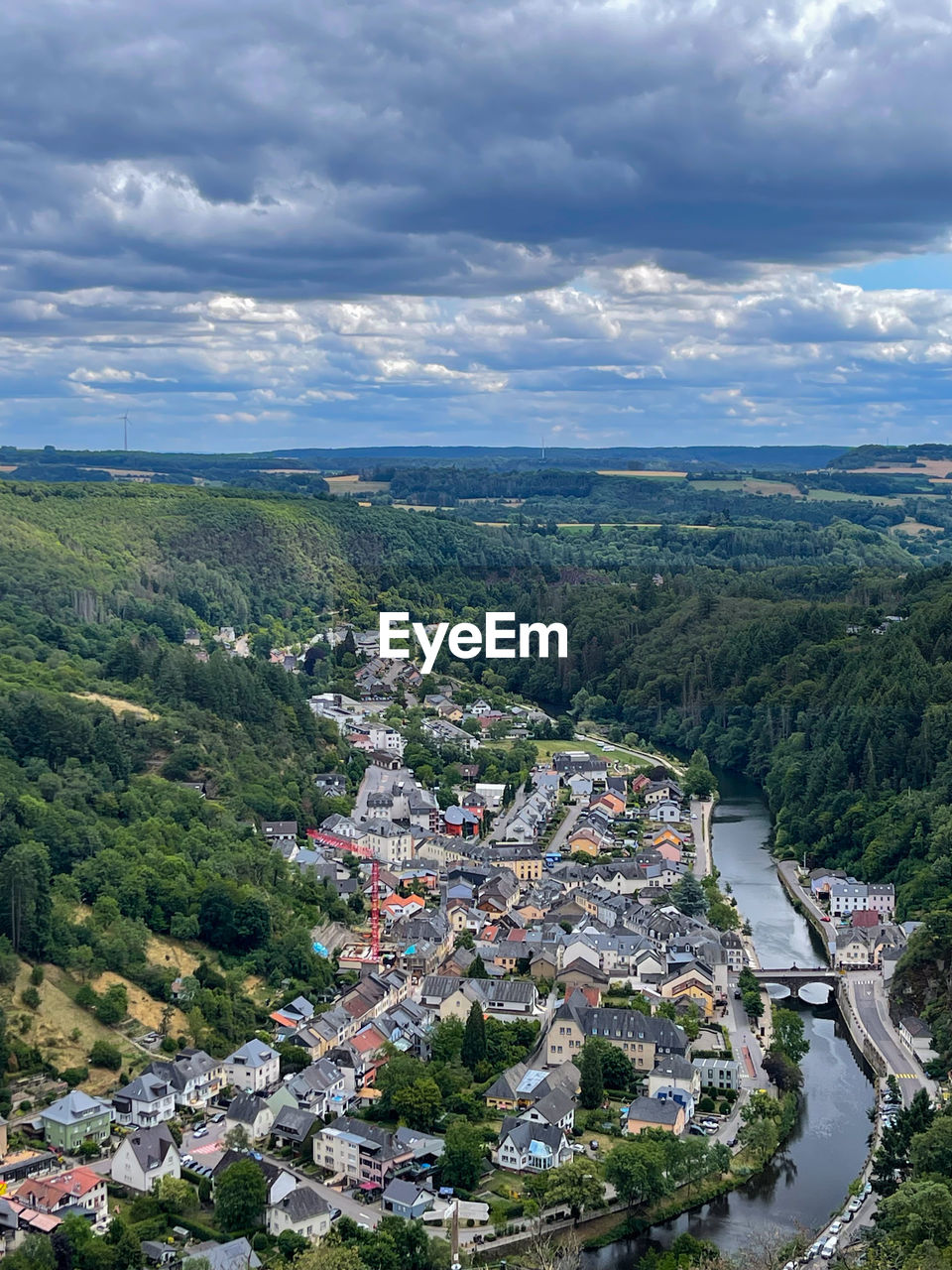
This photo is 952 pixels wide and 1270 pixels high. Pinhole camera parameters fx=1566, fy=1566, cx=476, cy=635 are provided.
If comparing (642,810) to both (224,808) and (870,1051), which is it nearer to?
(224,808)

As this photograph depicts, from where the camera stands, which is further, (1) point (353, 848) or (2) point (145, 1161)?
(1) point (353, 848)

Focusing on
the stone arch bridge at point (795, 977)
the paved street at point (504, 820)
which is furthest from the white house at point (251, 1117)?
the paved street at point (504, 820)

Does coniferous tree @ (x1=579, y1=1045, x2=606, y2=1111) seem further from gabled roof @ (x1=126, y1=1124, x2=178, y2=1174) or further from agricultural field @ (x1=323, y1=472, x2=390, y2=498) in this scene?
agricultural field @ (x1=323, y1=472, x2=390, y2=498)

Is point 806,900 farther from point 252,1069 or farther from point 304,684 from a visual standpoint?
point 304,684

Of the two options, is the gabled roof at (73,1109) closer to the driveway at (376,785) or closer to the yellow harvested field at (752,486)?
the driveway at (376,785)

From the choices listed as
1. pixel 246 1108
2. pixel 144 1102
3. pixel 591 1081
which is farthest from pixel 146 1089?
pixel 591 1081

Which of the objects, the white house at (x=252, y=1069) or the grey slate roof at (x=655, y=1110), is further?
the white house at (x=252, y=1069)
